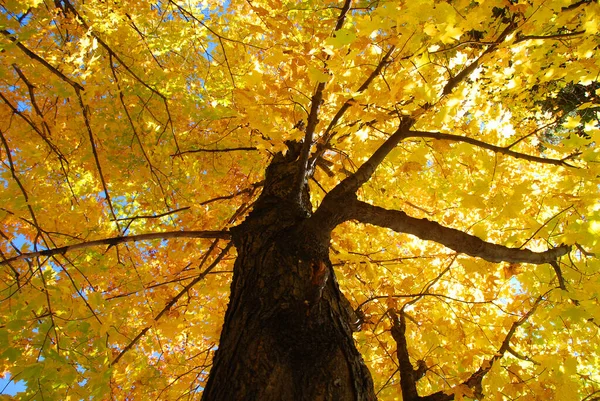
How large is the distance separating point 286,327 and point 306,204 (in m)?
1.17

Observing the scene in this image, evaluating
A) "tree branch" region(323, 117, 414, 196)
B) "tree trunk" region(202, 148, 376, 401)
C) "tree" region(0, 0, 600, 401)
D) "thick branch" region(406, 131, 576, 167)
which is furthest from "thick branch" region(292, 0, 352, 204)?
"thick branch" region(406, 131, 576, 167)

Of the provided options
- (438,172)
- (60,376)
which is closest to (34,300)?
(60,376)

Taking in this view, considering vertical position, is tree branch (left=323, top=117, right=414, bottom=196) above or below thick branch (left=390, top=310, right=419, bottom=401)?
above

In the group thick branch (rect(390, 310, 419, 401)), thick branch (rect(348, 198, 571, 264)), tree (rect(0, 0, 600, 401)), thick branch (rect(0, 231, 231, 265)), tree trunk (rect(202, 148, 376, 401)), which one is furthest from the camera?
thick branch (rect(390, 310, 419, 401))

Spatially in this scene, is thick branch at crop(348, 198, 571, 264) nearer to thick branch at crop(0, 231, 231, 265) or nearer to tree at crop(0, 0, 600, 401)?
tree at crop(0, 0, 600, 401)

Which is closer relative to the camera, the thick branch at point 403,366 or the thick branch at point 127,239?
the thick branch at point 127,239

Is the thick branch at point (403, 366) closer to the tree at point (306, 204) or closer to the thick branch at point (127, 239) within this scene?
the tree at point (306, 204)

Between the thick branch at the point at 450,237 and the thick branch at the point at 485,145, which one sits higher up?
the thick branch at the point at 485,145

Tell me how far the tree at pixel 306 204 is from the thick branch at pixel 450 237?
0.01 meters

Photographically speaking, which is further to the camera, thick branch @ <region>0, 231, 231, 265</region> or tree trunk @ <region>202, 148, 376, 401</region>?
thick branch @ <region>0, 231, 231, 265</region>

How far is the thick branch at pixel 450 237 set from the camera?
212 centimetres

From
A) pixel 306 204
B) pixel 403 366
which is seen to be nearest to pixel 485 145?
pixel 306 204

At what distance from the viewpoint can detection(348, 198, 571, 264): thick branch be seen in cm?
212

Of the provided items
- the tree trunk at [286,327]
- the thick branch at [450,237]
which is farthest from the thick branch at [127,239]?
the thick branch at [450,237]
